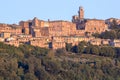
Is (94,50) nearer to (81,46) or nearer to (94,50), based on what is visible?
(94,50)

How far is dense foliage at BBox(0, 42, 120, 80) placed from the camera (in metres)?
64.5

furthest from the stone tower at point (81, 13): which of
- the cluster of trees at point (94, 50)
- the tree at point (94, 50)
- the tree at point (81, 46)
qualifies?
the tree at point (94, 50)

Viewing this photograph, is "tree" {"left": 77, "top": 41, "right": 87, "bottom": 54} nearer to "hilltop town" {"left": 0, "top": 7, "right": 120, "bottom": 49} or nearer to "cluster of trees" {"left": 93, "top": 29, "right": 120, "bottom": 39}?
"hilltop town" {"left": 0, "top": 7, "right": 120, "bottom": 49}

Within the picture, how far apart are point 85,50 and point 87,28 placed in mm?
10521

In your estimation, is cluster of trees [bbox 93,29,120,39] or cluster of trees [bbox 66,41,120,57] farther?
cluster of trees [bbox 93,29,120,39]

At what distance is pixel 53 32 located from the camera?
80625mm

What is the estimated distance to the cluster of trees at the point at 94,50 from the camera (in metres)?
73.6

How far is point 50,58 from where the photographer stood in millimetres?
68750

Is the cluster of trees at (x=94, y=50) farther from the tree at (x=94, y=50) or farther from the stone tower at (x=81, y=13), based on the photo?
the stone tower at (x=81, y=13)

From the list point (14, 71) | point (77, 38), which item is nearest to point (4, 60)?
point (14, 71)

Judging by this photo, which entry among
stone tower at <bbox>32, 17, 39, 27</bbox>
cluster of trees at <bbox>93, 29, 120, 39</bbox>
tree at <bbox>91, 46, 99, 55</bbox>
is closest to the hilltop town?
stone tower at <bbox>32, 17, 39, 27</bbox>

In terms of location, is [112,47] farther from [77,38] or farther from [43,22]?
[43,22]

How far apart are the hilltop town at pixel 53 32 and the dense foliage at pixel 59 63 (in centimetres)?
148

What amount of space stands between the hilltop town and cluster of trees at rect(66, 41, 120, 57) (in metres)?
0.95
